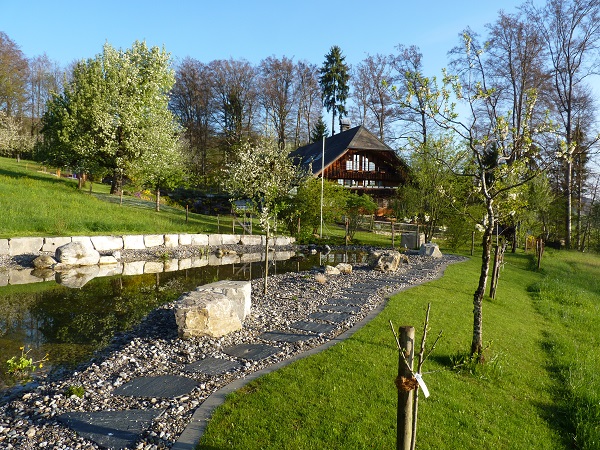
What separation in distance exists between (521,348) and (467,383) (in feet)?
7.54

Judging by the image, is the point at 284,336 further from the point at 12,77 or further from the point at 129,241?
the point at 12,77

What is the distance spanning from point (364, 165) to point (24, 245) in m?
25.3

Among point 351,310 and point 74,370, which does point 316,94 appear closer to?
point 351,310

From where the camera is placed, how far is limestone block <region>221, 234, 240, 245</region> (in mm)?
20203

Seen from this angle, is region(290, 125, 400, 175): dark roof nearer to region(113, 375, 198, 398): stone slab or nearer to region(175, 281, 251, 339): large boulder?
region(175, 281, 251, 339): large boulder

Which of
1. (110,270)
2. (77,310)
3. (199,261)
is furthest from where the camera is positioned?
(199,261)

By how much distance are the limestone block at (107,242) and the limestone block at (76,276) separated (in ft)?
7.14

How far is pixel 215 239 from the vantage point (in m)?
19.9

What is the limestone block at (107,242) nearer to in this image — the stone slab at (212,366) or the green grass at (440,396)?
the stone slab at (212,366)

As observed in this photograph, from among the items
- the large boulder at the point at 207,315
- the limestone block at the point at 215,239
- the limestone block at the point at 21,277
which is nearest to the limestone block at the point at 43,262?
the limestone block at the point at 21,277

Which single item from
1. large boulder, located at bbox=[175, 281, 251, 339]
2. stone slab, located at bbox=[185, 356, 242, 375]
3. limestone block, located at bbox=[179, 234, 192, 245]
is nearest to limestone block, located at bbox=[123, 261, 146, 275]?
limestone block, located at bbox=[179, 234, 192, 245]

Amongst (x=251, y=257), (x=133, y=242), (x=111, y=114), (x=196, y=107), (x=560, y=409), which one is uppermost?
(x=196, y=107)

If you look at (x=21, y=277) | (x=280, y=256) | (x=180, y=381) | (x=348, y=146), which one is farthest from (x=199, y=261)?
(x=348, y=146)

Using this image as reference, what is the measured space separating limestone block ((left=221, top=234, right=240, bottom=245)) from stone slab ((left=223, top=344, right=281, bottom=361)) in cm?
1450
